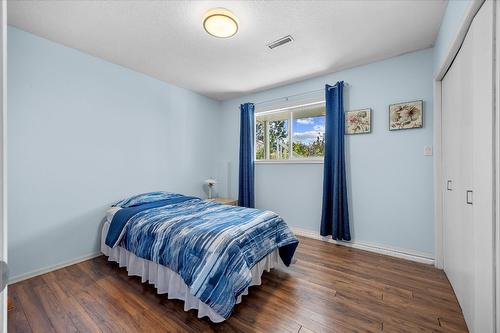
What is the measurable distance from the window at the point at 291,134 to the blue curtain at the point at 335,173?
0.91 ft

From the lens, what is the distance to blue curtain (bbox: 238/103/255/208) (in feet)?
13.1

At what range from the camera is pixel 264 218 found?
89.7 inches

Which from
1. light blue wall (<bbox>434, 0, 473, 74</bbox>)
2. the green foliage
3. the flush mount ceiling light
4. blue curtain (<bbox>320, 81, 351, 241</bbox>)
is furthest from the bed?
light blue wall (<bbox>434, 0, 473, 74</bbox>)

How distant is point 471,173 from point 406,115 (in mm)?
1421

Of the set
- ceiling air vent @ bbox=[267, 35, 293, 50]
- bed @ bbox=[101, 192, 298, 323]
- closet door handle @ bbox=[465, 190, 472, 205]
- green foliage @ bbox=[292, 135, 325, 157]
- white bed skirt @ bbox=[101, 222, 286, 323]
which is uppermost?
ceiling air vent @ bbox=[267, 35, 293, 50]

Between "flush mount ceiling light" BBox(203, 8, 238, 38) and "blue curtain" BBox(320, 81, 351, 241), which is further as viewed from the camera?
"blue curtain" BBox(320, 81, 351, 241)

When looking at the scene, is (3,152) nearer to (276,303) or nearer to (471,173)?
(276,303)

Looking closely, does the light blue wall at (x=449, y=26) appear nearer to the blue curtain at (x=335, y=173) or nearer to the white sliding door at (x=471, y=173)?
the white sliding door at (x=471, y=173)

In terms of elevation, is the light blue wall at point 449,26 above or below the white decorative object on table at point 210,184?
above

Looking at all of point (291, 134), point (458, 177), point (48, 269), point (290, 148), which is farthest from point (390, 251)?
Answer: point (48, 269)

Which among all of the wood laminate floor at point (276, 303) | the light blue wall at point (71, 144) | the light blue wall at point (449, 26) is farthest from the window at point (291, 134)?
the wood laminate floor at point (276, 303)

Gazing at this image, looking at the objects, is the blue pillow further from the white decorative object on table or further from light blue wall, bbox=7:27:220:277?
the white decorative object on table

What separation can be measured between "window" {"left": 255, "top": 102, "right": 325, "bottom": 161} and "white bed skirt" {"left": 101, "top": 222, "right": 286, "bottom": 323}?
185cm

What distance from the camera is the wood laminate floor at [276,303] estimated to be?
156 centimetres
